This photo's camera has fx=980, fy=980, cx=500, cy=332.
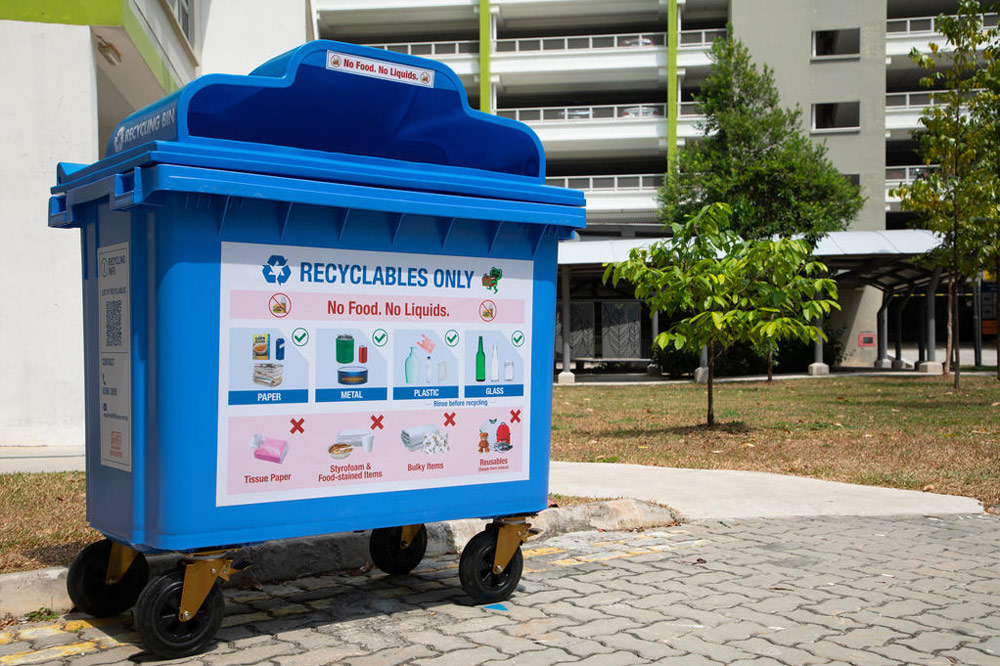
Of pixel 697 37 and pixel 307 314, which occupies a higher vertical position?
pixel 697 37

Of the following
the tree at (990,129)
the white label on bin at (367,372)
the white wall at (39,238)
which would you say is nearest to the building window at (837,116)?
the tree at (990,129)

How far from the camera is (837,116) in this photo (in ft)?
149

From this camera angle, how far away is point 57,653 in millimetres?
3945

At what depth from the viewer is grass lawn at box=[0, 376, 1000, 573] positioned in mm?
6035

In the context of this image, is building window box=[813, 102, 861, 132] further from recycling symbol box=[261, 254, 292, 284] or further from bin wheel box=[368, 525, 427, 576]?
recycling symbol box=[261, 254, 292, 284]

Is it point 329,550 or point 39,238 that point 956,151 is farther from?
point 329,550

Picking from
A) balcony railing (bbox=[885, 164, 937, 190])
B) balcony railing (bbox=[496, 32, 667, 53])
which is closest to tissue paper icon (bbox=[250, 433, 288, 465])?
balcony railing (bbox=[885, 164, 937, 190])

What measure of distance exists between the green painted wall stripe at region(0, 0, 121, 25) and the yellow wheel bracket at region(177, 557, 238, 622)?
7856 millimetres

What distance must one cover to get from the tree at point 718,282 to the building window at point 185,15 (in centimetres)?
761

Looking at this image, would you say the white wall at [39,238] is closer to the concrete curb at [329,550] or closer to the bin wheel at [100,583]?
the concrete curb at [329,550]

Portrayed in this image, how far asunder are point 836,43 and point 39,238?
4256 centimetres

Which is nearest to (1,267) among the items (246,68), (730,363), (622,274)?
(622,274)

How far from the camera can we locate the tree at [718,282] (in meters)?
10.8

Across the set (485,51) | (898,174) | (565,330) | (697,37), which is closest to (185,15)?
(565,330)
